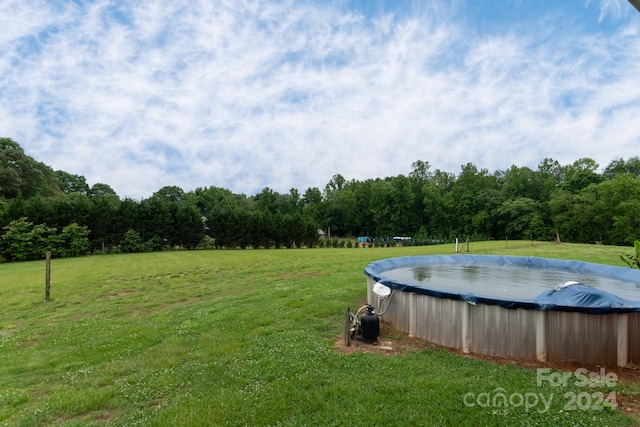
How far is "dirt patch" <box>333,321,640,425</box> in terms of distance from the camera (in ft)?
9.73

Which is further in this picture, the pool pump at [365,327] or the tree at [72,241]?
the tree at [72,241]

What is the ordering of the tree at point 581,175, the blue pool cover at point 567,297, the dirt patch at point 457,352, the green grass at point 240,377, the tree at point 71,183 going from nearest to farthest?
the green grass at point 240,377 < the dirt patch at point 457,352 < the blue pool cover at point 567,297 < the tree at point 581,175 < the tree at point 71,183

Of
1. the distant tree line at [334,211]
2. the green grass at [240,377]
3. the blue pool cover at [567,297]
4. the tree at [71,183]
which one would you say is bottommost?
the green grass at [240,377]

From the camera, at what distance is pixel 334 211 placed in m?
61.2

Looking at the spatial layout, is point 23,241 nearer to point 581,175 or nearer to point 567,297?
point 567,297

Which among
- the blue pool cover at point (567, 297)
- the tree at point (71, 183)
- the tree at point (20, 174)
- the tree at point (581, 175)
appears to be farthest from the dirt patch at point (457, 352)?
the tree at point (71, 183)

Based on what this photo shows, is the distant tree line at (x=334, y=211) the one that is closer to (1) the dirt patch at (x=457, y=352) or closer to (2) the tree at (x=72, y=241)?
(2) the tree at (x=72, y=241)

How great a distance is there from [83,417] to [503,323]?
493cm

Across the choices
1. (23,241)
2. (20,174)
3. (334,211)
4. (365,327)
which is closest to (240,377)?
(365,327)

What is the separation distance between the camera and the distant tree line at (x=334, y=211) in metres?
26.0

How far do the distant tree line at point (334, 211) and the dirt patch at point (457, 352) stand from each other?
2926 cm

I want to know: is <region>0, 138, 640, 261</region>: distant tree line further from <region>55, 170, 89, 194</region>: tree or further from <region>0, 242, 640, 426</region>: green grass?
<region>0, 242, 640, 426</region>: green grass

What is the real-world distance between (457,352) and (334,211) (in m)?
57.1

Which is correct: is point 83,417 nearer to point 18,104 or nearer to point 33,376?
point 33,376
